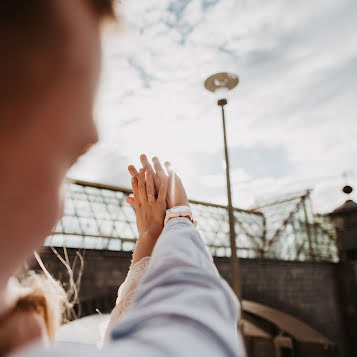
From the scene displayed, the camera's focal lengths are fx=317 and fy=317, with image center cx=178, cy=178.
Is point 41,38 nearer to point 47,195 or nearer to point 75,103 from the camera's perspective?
point 75,103

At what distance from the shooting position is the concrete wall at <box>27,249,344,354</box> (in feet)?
25.7

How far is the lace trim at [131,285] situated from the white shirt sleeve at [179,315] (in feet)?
1.20

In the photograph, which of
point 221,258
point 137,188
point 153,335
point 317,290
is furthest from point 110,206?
point 153,335

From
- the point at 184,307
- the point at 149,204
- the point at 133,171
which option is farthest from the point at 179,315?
the point at 133,171

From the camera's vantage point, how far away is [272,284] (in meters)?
12.5

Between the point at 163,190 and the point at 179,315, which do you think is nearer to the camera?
the point at 179,315

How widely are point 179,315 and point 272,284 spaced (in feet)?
43.3

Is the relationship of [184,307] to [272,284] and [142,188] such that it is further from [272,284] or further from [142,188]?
[272,284]

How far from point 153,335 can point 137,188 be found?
811 millimetres

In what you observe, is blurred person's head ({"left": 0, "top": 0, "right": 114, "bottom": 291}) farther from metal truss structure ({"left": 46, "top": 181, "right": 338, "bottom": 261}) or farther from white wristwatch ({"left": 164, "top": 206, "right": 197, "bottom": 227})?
metal truss structure ({"left": 46, "top": 181, "right": 338, "bottom": 261})

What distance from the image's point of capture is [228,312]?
0.54m

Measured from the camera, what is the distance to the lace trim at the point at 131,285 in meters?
1.00

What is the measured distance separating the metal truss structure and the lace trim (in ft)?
17.5

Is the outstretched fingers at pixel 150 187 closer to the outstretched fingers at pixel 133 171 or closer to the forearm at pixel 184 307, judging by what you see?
the outstretched fingers at pixel 133 171
